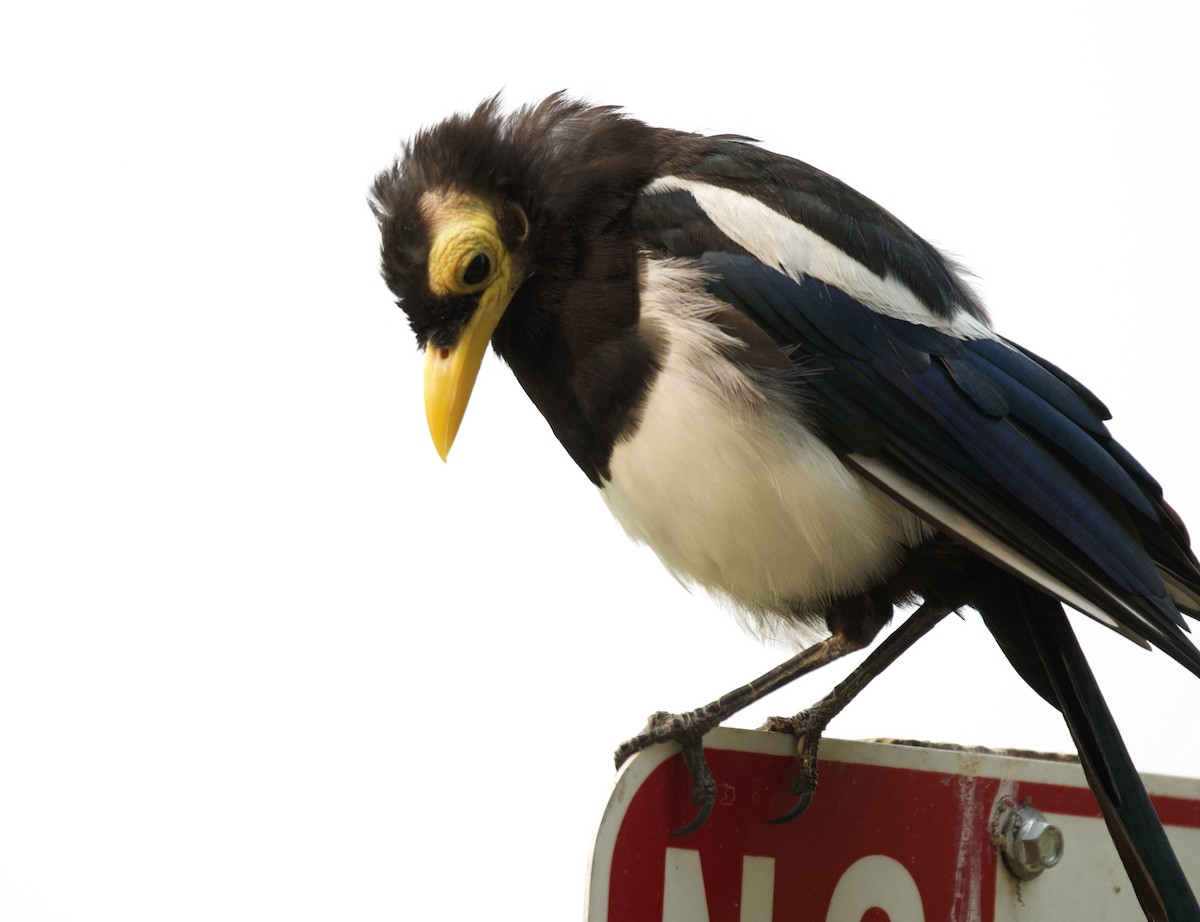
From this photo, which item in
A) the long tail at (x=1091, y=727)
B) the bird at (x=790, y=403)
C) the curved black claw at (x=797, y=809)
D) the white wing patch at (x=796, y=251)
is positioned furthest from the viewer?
the white wing patch at (x=796, y=251)

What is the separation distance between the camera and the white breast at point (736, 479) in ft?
5.47

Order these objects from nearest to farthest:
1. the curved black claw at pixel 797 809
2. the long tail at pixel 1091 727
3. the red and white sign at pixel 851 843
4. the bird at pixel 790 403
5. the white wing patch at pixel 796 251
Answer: the red and white sign at pixel 851 843
the curved black claw at pixel 797 809
the long tail at pixel 1091 727
the bird at pixel 790 403
the white wing patch at pixel 796 251

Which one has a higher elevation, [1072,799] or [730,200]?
[730,200]

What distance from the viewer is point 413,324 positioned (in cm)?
187

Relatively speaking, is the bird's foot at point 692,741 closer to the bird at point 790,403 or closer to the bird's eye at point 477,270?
the bird at point 790,403

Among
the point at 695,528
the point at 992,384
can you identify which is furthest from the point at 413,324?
the point at 992,384

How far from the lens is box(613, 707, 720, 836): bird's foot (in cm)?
129

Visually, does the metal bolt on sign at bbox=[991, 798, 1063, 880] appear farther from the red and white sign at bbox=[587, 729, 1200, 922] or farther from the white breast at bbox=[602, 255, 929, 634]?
the white breast at bbox=[602, 255, 929, 634]

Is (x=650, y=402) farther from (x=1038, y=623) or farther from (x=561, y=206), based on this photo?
(x=1038, y=623)

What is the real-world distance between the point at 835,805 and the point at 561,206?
0.90 metres

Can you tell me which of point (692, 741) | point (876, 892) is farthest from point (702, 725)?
point (876, 892)

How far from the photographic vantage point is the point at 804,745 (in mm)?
1495

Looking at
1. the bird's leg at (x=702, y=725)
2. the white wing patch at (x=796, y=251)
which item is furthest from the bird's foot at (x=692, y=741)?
the white wing patch at (x=796, y=251)

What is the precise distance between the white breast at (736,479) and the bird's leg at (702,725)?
14 cm
